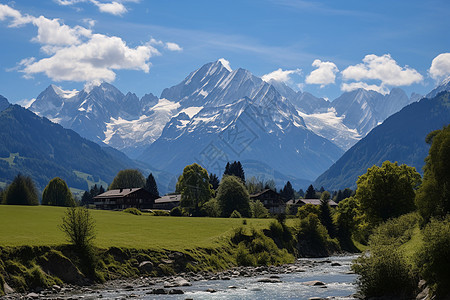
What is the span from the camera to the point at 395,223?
6831 cm

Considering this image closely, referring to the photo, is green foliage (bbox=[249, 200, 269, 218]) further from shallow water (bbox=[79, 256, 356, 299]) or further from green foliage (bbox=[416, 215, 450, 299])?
green foliage (bbox=[416, 215, 450, 299])

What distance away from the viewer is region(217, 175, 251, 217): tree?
142750 millimetres

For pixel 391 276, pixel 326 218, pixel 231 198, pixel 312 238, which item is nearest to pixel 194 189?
pixel 231 198

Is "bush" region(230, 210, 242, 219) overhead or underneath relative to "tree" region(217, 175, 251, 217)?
underneath

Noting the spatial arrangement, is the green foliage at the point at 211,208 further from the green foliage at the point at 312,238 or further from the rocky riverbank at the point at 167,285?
the rocky riverbank at the point at 167,285

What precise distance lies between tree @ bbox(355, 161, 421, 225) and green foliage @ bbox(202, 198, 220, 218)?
5422cm

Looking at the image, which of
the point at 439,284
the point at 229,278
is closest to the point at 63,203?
the point at 229,278

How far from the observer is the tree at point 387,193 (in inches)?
3723

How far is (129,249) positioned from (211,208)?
8169 centimetres

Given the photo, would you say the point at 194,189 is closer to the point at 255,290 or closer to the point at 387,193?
the point at 387,193

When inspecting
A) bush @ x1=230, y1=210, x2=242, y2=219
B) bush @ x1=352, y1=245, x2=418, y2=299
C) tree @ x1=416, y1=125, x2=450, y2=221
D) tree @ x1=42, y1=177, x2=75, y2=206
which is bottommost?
bush @ x1=352, y1=245, x2=418, y2=299

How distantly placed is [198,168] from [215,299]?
115708mm

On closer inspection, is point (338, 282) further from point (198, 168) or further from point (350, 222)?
point (198, 168)

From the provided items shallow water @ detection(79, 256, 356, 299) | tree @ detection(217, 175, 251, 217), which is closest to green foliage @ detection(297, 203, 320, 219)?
tree @ detection(217, 175, 251, 217)
